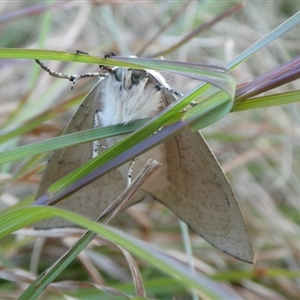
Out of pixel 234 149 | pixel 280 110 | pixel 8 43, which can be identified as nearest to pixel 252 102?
pixel 234 149

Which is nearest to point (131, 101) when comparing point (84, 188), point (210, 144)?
point (84, 188)

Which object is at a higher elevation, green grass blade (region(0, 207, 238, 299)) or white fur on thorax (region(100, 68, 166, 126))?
white fur on thorax (region(100, 68, 166, 126))

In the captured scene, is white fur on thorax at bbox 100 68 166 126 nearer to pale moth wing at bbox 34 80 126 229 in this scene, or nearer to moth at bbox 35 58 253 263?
moth at bbox 35 58 253 263

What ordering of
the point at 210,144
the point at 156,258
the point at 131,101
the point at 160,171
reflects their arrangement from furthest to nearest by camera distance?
1. the point at 210,144
2. the point at 160,171
3. the point at 131,101
4. the point at 156,258

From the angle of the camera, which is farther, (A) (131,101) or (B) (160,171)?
(B) (160,171)

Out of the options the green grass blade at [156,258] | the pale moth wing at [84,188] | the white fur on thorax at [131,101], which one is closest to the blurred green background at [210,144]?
the pale moth wing at [84,188]

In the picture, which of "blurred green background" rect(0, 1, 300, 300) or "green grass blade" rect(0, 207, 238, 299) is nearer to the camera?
"green grass blade" rect(0, 207, 238, 299)

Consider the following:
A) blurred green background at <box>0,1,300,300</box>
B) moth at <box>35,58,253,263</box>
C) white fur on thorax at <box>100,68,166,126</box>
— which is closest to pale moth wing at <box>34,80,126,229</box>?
moth at <box>35,58,253,263</box>

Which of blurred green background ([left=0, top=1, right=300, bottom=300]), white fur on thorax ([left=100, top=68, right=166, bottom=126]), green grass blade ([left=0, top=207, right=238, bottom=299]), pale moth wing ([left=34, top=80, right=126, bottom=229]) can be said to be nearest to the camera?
green grass blade ([left=0, top=207, right=238, bottom=299])

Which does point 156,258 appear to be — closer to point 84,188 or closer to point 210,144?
point 84,188
